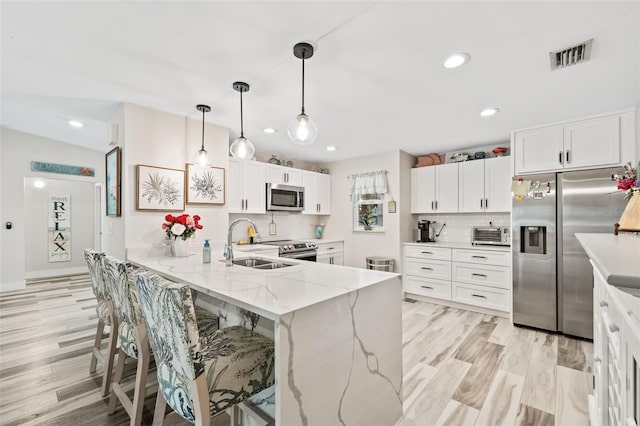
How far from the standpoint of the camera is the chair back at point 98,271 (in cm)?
186

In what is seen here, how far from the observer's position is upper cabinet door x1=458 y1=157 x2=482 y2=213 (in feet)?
12.6

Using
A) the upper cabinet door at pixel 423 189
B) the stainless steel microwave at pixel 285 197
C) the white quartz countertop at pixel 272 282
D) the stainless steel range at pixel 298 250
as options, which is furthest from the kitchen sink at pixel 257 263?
the upper cabinet door at pixel 423 189

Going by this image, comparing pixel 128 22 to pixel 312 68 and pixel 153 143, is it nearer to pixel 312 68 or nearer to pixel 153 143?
pixel 312 68

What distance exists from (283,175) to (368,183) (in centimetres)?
143

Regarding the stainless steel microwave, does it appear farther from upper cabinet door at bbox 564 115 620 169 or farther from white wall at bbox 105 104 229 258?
upper cabinet door at bbox 564 115 620 169

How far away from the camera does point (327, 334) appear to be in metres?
1.19

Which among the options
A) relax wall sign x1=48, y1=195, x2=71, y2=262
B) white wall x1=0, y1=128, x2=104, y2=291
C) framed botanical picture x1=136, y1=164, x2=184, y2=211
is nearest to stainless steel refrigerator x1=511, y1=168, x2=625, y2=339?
framed botanical picture x1=136, y1=164, x2=184, y2=211

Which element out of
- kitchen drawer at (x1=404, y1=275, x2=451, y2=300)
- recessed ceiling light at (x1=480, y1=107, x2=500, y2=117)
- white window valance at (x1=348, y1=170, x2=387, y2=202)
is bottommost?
kitchen drawer at (x1=404, y1=275, x2=451, y2=300)

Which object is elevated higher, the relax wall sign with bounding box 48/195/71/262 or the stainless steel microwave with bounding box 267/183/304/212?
the stainless steel microwave with bounding box 267/183/304/212

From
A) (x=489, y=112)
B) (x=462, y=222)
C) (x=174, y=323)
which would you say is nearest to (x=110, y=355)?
(x=174, y=323)

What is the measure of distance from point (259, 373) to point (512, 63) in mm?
2503

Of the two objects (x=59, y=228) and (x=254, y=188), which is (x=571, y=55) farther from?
(x=59, y=228)

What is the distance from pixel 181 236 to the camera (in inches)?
102

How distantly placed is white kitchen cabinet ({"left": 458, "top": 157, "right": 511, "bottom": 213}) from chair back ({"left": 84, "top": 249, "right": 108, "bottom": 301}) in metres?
4.19
